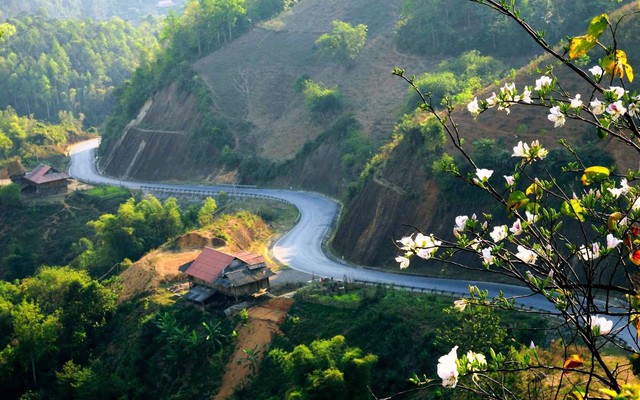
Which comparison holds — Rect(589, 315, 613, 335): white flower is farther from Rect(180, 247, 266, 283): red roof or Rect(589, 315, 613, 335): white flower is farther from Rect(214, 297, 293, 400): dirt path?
Rect(180, 247, 266, 283): red roof

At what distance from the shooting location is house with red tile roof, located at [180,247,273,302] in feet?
161

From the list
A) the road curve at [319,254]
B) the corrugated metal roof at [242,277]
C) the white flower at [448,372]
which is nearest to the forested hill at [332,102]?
the road curve at [319,254]

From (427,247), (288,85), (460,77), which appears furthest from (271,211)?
(427,247)

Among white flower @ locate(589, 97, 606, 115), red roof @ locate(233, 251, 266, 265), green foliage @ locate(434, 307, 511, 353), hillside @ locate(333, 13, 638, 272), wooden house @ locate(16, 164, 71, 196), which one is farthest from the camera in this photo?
wooden house @ locate(16, 164, 71, 196)

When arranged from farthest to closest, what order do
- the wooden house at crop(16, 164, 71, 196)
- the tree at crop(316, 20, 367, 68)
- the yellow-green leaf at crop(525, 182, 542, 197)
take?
the tree at crop(316, 20, 367, 68) < the wooden house at crop(16, 164, 71, 196) < the yellow-green leaf at crop(525, 182, 542, 197)

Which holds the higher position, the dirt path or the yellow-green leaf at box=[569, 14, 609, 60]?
the yellow-green leaf at box=[569, 14, 609, 60]

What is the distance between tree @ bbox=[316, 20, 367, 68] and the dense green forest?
62.5 meters

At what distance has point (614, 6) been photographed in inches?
2936

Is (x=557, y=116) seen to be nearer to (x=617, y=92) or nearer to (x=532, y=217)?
(x=617, y=92)

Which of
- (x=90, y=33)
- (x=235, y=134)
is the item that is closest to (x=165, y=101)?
(x=235, y=134)

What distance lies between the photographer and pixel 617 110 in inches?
350

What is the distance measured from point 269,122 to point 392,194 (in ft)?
136

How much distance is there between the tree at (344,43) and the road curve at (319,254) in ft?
75.9

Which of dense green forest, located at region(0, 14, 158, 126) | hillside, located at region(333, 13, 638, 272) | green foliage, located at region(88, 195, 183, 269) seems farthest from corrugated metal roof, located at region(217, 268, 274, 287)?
dense green forest, located at region(0, 14, 158, 126)
